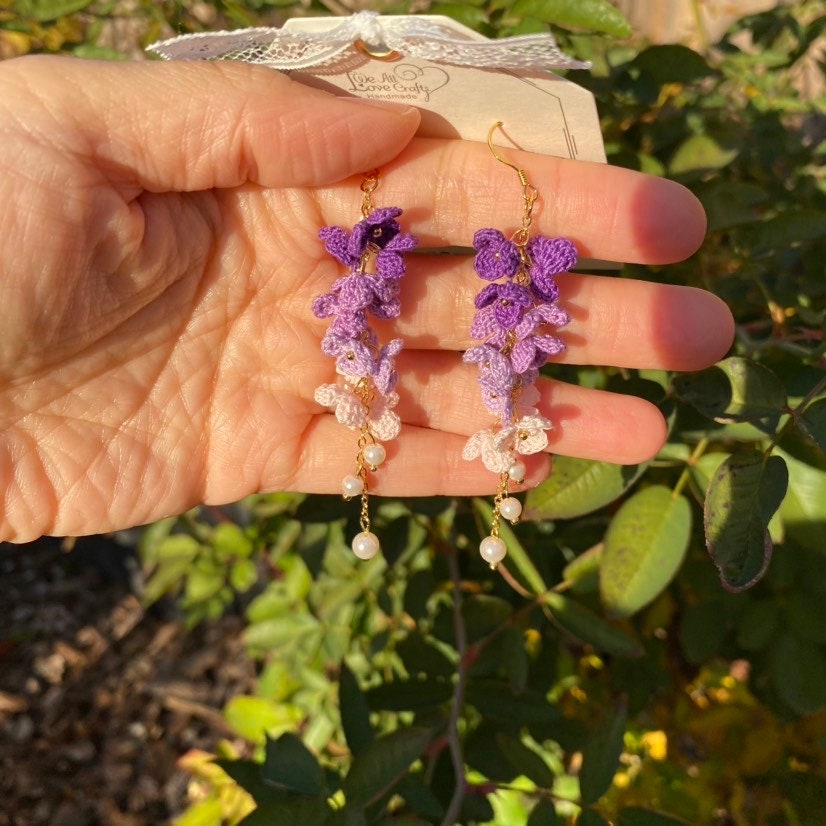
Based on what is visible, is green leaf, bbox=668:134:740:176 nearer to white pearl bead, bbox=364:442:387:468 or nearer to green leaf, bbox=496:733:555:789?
white pearl bead, bbox=364:442:387:468

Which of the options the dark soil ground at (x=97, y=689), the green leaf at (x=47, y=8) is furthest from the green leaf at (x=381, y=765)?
the dark soil ground at (x=97, y=689)

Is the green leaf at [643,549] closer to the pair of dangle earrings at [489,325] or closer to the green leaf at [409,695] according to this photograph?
the pair of dangle earrings at [489,325]

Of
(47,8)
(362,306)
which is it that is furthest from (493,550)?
(47,8)

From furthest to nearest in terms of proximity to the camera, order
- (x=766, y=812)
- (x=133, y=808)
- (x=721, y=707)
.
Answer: (x=133, y=808) < (x=721, y=707) < (x=766, y=812)

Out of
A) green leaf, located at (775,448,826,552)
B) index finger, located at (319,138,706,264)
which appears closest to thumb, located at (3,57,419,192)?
index finger, located at (319,138,706,264)

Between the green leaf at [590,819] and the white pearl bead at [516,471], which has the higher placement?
the white pearl bead at [516,471]

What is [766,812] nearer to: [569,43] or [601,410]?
[601,410]

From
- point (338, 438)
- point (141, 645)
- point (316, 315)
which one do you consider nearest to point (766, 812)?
point (338, 438)
